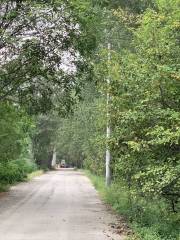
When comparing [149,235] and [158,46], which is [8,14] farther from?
[149,235]

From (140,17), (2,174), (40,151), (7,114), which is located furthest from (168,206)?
(40,151)

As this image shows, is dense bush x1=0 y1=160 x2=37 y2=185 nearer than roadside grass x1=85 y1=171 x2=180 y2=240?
No

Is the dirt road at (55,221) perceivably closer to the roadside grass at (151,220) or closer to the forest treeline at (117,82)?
the roadside grass at (151,220)

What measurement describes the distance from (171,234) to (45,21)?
12.5 meters

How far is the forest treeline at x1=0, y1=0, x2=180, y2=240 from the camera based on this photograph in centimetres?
1401

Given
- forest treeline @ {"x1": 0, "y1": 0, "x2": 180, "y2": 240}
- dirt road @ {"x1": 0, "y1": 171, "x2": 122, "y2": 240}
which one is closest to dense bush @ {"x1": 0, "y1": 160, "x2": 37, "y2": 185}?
forest treeline @ {"x1": 0, "y1": 0, "x2": 180, "y2": 240}

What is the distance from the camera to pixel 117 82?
1677 centimetres

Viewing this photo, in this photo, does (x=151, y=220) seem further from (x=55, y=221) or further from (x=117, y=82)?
(x=117, y=82)

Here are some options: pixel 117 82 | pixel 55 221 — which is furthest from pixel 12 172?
pixel 117 82

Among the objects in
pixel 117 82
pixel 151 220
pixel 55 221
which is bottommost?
pixel 55 221

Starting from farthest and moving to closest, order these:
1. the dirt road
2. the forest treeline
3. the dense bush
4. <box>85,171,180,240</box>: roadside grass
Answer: the dense bush < the dirt road < the forest treeline < <box>85,171,180,240</box>: roadside grass

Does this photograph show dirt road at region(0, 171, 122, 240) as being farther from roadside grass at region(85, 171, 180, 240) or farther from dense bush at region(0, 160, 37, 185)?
dense bush at region(0, 160, 37, 185)

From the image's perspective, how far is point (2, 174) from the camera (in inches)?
1618

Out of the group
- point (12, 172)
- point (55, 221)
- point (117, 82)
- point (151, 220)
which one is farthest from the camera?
point (12, 172)
